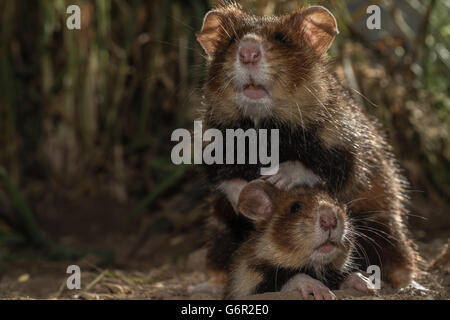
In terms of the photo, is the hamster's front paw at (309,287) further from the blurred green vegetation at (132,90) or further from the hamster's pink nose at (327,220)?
the blurred green vegetation at (132,90)

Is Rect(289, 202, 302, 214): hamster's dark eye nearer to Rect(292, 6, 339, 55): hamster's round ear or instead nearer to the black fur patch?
the black fur patch

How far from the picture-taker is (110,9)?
5.35 m

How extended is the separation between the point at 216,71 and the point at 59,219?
2.90m

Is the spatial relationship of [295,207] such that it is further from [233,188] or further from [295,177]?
[233,188]

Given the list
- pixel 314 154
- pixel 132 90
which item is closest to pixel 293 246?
pixel 314 154

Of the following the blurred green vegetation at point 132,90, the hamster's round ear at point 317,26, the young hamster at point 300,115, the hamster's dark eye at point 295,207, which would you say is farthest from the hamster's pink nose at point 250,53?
the blurred green vegetation at point 132,90

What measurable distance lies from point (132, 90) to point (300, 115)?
274cm

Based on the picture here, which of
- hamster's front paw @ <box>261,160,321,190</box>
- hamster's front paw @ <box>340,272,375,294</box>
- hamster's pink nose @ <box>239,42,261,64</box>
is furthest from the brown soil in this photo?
hamster's pink nose @ <box>239,42,261,64</box>

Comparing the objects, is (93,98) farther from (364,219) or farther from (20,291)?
(364,219)

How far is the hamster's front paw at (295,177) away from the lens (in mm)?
2785

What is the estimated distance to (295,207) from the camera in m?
2.68

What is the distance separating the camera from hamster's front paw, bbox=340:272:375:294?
2.59 m

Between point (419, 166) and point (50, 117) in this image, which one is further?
point (50, 117)


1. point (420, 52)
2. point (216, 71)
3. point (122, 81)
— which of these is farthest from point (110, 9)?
point (216, 71)
